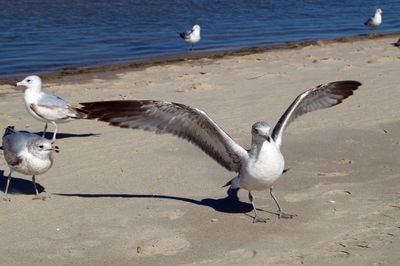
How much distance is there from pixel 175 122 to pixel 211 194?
0.86 metres

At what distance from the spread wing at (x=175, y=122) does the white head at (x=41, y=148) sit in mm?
800

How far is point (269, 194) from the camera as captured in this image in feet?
20.4

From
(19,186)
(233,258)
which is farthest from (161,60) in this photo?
(233,258)

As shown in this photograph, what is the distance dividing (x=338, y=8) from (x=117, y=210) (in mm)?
21286

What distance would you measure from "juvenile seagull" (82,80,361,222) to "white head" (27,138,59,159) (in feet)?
2.67

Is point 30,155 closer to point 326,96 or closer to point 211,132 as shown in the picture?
point 211,132

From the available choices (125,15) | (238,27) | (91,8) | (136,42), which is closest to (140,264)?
(136,42)

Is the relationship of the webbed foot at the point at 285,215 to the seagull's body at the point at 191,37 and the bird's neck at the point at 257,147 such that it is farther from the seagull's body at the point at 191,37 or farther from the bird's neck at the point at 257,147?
the seagull's body at the point at 191,37

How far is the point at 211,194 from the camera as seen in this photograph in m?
6.22

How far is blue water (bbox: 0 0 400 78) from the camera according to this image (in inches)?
622

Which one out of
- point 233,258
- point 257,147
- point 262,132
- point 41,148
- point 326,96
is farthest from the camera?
point 326,96

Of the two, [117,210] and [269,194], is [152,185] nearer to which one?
[117,210]

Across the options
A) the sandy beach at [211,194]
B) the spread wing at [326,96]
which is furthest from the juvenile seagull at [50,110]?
the spread wing at [326,96]

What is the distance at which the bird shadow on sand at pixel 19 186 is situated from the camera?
654 centimetres
